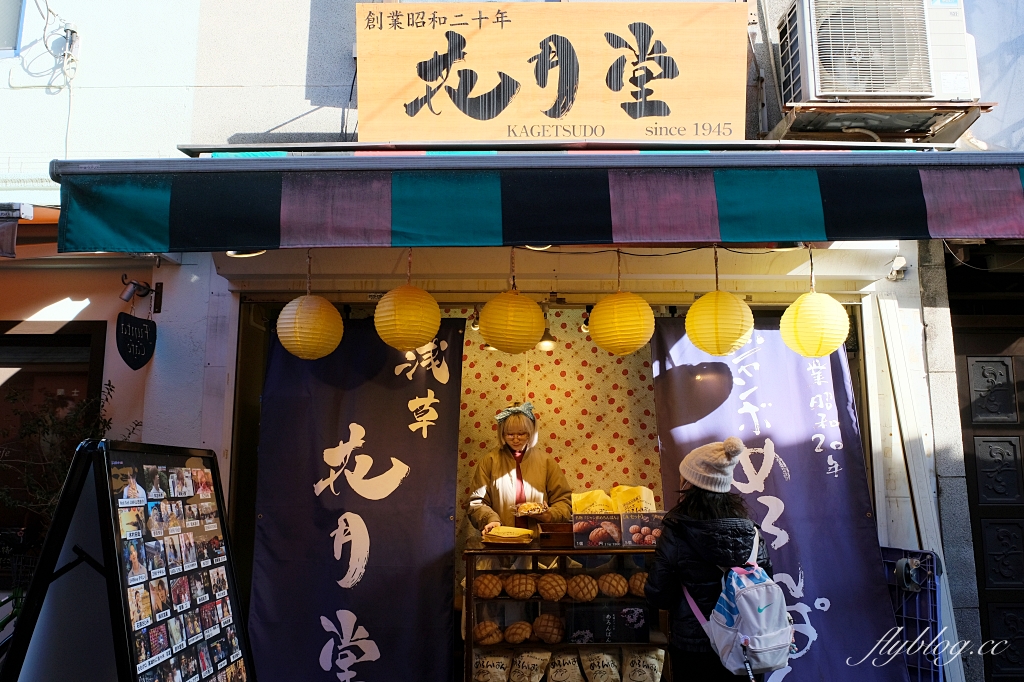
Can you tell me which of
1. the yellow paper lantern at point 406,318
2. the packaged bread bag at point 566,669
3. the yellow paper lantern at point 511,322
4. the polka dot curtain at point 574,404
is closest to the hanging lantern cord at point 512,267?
the yellow paper lantern at point 511,322

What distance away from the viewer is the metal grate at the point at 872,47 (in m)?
5.98

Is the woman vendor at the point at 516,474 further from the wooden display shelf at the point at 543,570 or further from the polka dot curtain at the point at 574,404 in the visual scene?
the polka dot curtain at the point at 574,404

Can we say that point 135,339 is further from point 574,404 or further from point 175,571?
point 574,404

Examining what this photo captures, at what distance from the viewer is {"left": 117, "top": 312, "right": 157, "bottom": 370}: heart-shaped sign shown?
19.2 ft

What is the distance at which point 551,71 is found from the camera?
6.01 metres

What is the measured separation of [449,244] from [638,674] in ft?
11.9

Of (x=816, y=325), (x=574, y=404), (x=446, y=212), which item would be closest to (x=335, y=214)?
(x=446, y=212)

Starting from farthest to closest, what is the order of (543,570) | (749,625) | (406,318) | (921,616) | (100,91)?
(100,91) → (921,616) → (543,570) → (406,318) → (749,625)

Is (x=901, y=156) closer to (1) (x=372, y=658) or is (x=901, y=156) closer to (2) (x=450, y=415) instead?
(2) (x=450, y=415)

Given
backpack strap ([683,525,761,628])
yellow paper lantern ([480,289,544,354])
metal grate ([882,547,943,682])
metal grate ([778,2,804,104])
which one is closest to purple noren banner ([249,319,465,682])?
yellow paper lantern ([480,289,544,354])

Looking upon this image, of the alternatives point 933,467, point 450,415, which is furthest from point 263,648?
point 933,467

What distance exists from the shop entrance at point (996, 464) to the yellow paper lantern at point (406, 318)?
4.87m

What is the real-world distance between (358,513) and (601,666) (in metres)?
2.31

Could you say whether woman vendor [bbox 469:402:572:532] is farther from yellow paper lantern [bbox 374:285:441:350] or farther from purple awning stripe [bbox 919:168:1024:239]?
purple awning stripe [bbox 919:168:1024:239]
